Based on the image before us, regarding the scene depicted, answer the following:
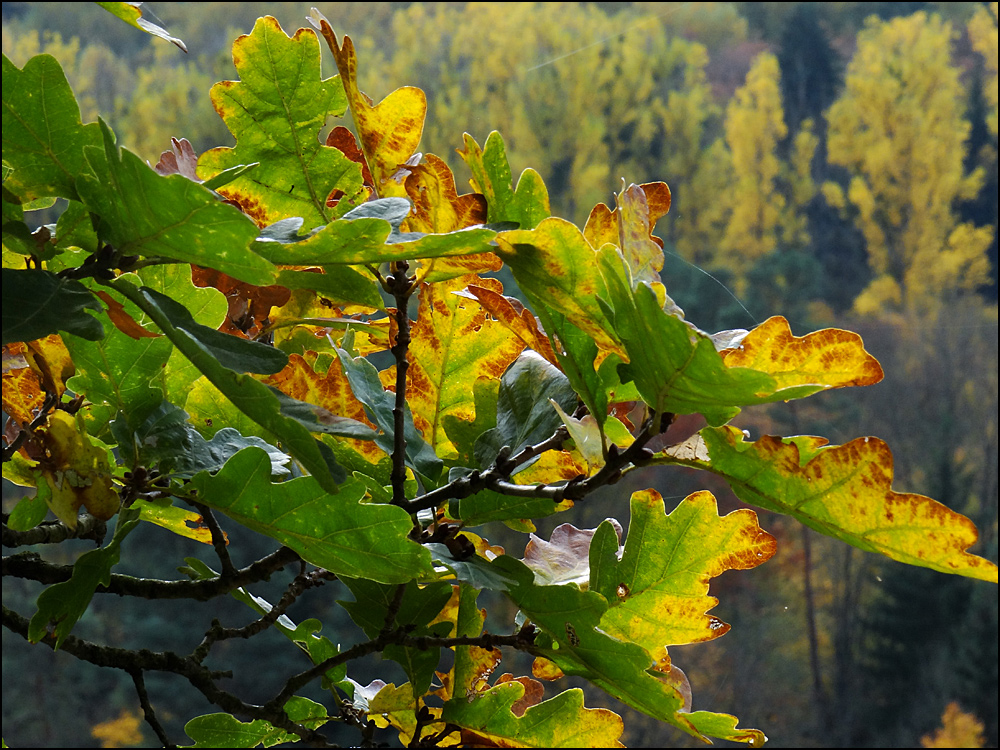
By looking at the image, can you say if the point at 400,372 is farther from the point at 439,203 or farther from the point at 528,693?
the point at 528,693

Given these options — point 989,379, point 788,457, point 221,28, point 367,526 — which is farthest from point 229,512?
point 221,28

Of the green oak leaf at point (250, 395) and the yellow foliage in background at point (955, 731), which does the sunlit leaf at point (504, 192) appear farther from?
the yellow foliage in background at point (955, 731)

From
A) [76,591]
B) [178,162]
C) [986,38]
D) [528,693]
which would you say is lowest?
[986,38]

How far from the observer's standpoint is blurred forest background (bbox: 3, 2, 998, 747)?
5.48 m

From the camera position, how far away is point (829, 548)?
4.97 m

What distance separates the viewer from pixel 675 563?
29 centimetres

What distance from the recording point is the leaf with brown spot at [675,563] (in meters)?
0.28

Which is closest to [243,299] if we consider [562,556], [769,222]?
[562,556]

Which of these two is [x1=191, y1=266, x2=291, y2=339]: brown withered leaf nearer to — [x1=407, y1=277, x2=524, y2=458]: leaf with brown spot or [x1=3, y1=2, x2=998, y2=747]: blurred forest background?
[x1=407, y1=277, x2=524, y2=458]: leaf with brown spot

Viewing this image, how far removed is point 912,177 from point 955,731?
4.26 m

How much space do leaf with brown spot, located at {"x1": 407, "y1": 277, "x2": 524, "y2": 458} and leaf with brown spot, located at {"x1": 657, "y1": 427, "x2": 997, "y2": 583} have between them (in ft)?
0.37

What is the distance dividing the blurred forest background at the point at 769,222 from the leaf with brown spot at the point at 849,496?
3581 mm

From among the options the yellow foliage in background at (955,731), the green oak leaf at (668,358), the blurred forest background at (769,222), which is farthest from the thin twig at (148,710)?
the yellow foliage in background at (955,731)

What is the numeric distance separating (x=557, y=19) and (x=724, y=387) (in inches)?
356
